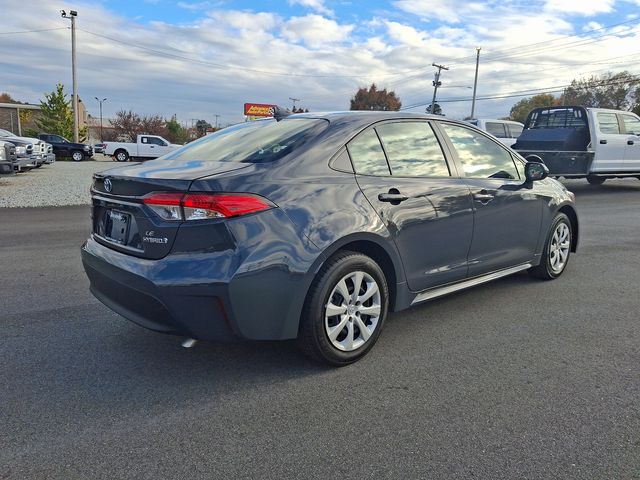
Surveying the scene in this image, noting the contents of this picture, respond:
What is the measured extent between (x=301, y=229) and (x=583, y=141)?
12.3 m

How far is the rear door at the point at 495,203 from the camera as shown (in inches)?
163

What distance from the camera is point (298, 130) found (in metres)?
3.50

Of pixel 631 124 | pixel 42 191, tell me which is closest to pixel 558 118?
pixel 631 124

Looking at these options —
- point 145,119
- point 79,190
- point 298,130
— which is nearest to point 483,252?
point 298,130

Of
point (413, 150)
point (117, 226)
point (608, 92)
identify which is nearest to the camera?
point (117, 226)

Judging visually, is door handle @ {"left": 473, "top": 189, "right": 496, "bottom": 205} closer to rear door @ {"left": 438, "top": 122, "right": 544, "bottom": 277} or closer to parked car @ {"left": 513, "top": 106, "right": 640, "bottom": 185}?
rear door @ {"left": 438, "top": 122, "right": 544, "bottom": 277}

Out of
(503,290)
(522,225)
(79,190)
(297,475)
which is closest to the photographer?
(297,475)

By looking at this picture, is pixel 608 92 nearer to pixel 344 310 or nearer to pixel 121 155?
pixel 121 155

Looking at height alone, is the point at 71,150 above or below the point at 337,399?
above

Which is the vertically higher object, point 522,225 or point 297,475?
point 522,225

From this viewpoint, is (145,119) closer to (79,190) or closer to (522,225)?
(79,190)

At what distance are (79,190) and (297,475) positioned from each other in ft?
43.1

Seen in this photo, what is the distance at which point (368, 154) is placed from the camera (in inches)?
138

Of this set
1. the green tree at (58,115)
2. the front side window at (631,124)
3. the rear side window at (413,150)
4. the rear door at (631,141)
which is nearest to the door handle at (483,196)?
the rear side window at (413,150)
